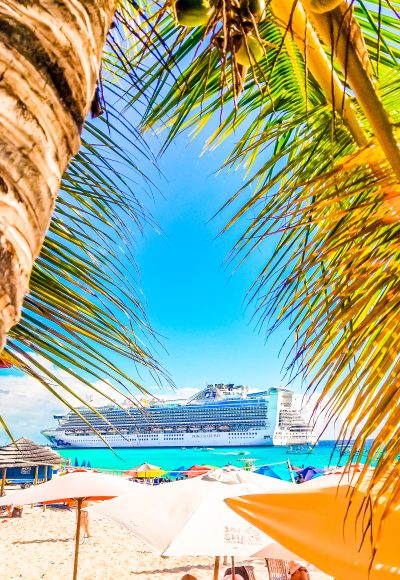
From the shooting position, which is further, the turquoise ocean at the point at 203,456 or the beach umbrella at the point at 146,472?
the turquoise ocean at the point at 203,456

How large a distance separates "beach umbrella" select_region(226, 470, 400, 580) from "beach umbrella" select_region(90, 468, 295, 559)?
720mm

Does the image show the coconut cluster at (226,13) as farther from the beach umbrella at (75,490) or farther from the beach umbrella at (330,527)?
the beach umbrella at (75,490)

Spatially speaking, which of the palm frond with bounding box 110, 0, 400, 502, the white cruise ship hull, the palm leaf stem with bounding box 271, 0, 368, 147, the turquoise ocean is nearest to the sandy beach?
the palm frond with bounding box 110, 0, 400, 502

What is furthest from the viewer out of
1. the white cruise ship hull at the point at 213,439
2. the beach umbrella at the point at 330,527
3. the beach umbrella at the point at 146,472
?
the white cruise ship hull at the point at 213,439

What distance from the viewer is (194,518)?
3.51 meters

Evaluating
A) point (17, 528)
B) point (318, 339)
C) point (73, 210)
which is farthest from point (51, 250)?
point (17, 528)

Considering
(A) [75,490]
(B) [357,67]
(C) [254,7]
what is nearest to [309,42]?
(B) [357,67]

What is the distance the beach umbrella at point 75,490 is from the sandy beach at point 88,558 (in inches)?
64.3

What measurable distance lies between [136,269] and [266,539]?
2.98 meters

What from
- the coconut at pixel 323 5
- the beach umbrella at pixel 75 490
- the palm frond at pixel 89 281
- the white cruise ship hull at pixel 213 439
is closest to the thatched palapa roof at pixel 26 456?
the beach umbrella at pixel 75 490

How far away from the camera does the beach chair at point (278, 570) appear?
622 cm

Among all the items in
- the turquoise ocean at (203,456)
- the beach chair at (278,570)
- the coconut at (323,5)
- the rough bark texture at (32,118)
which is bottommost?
the turquoise ocean at (203,456)

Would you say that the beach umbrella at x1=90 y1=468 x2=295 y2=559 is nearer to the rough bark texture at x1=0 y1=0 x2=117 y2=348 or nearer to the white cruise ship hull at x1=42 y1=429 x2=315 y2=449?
the rough bark texture at x1=0 y1=0 x2=117 y2=348

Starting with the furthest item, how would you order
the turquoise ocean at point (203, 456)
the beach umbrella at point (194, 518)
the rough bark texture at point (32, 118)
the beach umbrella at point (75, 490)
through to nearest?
1. the turquoise ocean at point (203, 456)
2. the beach umbrella at point (75, 490)
3. the beach umbrella at point (194, 518)
4. the rough bark texture at point (32, 118)
